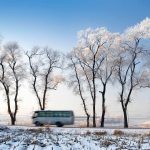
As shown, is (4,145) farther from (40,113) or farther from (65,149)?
(40,113)

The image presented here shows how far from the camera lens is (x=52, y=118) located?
53.3 m

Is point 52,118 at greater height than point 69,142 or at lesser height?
greater

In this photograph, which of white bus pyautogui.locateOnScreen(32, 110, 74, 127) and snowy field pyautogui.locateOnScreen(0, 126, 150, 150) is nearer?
snowy field pyautogui.locateOnScreen(0, 126, 150, 150)

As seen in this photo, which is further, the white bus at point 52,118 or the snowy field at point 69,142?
the white bus at point 52,118

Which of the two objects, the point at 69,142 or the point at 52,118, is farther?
the point at 52,118

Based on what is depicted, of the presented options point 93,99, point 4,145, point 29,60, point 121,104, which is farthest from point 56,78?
point 4,145

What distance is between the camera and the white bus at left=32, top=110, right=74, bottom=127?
5319cm

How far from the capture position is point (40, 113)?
5331 centimetres

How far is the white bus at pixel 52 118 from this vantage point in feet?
174

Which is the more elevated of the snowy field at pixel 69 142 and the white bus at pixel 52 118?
the white bus at pixel 52 118

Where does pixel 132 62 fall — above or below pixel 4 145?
above

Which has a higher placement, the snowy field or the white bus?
the white bus

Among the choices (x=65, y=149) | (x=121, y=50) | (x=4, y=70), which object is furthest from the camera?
(x=4, y=70)

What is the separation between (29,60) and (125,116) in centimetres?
1788
